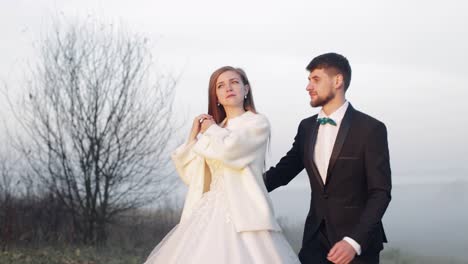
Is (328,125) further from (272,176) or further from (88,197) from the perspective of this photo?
(88,197)

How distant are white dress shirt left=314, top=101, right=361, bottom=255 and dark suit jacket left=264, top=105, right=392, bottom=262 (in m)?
0.03

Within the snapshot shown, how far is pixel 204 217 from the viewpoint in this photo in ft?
12.9

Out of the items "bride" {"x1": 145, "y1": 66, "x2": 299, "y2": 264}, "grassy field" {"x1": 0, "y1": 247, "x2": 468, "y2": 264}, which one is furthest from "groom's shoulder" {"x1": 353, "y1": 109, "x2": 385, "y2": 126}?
"grassy field" {"x1": 0, "y1": 247, "x2": 468, "y2": 264}

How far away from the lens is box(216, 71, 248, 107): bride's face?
413 cm

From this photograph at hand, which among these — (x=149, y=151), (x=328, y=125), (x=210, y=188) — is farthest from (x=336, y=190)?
(x=149, y=151)

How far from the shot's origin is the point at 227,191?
391cm

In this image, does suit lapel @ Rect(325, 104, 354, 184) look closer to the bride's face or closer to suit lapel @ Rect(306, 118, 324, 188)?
suit lapel @ Rect(306, 118, 324, 188)

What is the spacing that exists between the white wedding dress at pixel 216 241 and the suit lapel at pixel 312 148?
0.41 metres

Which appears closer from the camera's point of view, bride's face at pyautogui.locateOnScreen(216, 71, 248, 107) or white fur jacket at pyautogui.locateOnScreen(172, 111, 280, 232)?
white fur jacket at pyautogui.locateOnScreen(172, 111, 280, 232)

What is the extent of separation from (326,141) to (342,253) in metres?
0.73

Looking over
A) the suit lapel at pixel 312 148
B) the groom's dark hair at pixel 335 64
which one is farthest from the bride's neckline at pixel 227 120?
the groom's dark hair at pixel 335 64

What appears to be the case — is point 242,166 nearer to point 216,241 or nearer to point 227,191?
point 227,191

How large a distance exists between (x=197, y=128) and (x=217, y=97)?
0.80ft

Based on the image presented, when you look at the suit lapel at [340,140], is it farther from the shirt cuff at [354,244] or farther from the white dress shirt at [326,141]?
the shirt cuff at [354,244]
